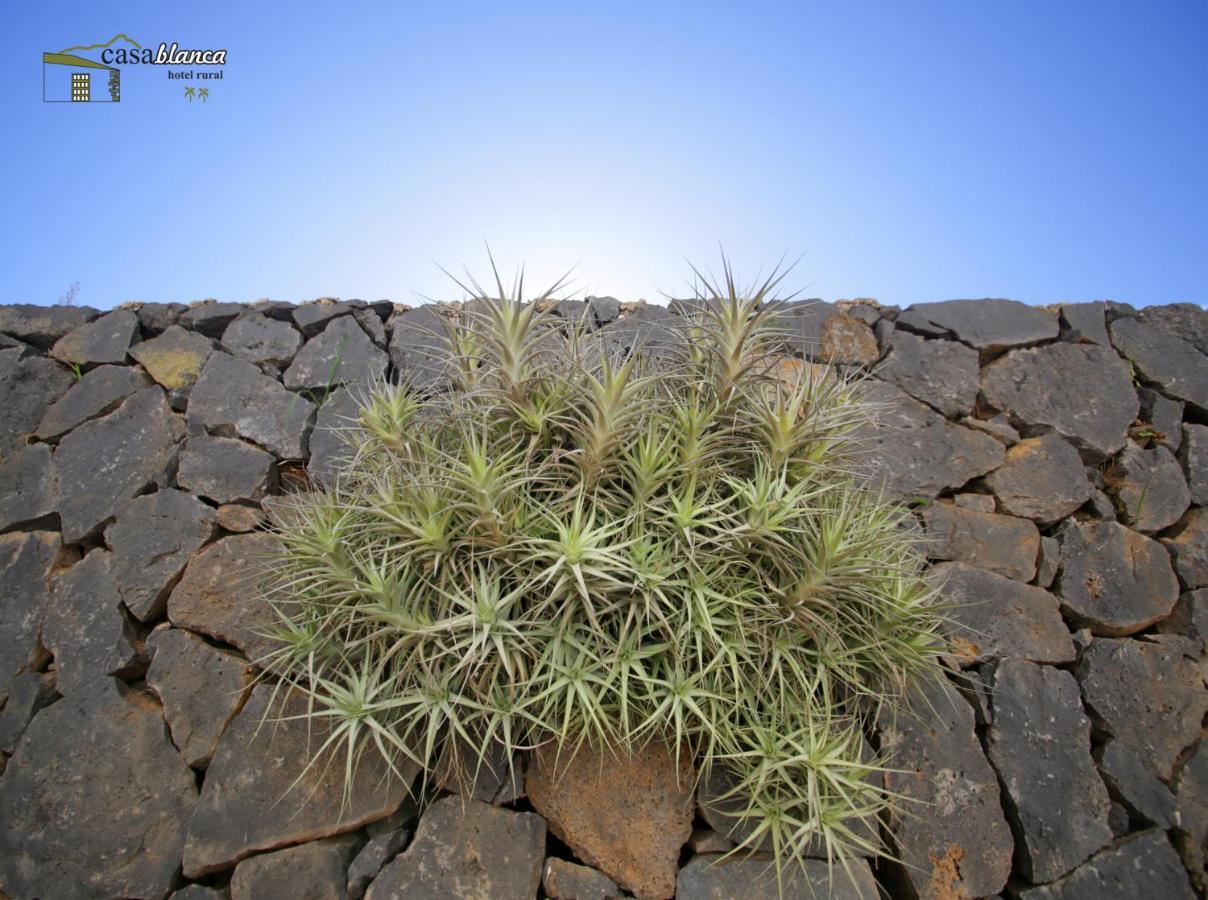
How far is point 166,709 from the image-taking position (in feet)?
10.2

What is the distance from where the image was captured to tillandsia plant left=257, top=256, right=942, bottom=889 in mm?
2459

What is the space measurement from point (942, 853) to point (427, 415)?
108 inches

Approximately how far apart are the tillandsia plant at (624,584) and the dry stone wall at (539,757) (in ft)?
0.97

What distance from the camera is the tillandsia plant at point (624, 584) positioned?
2459mm

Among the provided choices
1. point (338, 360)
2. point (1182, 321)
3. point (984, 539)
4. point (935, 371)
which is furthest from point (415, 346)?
point (1182, 321)

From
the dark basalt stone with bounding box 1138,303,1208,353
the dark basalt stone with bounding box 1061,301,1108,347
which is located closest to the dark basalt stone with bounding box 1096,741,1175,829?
the dark basalt stone with bounding box 1061,301,1108,347

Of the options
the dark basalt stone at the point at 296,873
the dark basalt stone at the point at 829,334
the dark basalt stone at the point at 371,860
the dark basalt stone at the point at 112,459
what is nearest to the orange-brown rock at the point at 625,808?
the dark basalt stone at the point at 371,860

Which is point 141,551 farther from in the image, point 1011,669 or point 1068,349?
point 1068,349

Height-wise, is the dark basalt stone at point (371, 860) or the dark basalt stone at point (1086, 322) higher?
the dark basalt stone at point (1086, 322)

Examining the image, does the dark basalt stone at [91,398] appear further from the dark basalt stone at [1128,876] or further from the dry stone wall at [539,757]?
the dark basalt stone at [1128,876]

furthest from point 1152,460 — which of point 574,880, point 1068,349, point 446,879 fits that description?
point 446,879

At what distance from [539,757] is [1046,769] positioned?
216cm

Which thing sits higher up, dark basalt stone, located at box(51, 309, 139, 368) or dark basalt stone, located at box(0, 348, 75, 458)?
dark basalt stone, located at box(51, 309, 139, 368)

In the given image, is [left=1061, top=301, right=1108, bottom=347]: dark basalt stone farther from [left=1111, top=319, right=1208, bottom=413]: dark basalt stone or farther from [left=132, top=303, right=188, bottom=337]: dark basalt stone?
[left=132, top=303, right=188, bottom=337]: dark basalt stone
